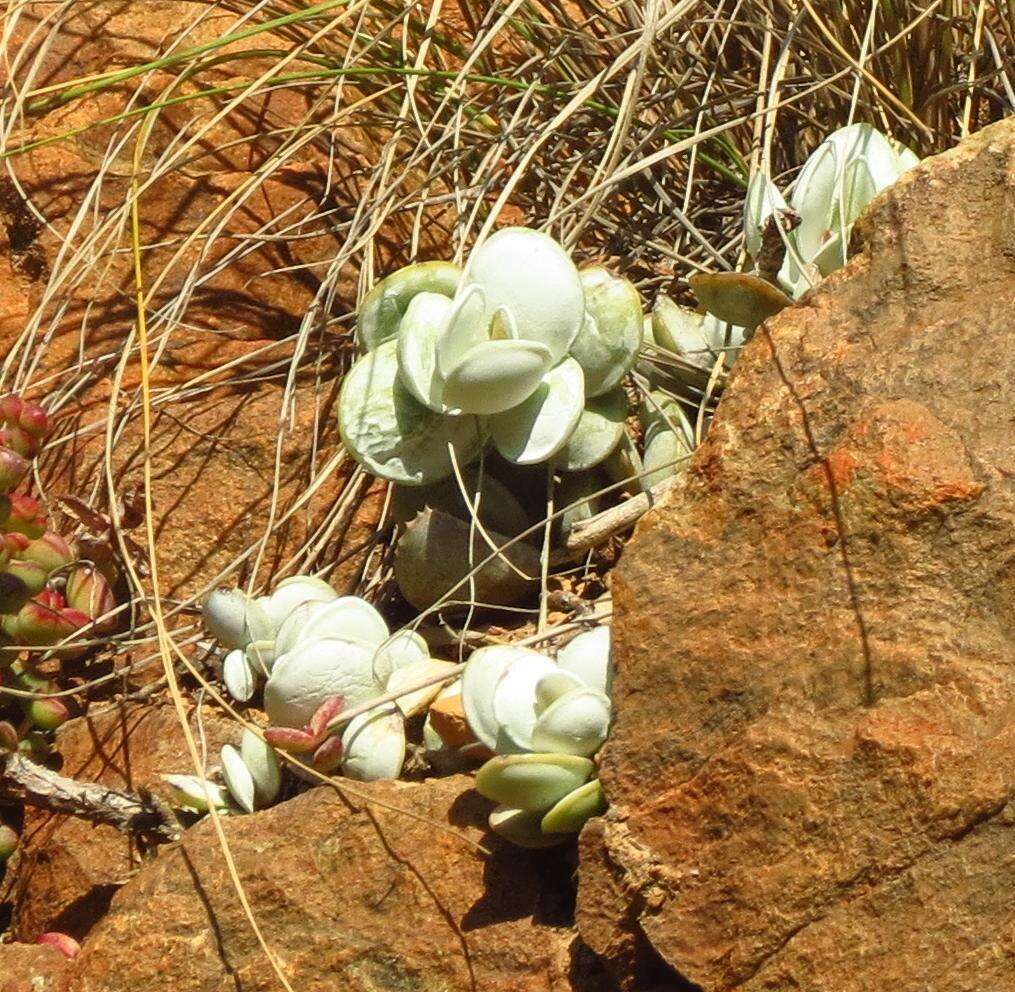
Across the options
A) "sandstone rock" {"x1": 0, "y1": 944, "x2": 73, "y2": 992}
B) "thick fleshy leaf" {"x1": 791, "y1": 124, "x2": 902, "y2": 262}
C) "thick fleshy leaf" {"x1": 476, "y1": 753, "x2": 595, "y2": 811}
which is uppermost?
"thick fleshy leaf" {"x1": 791, "y1": 124, "x2": 902, "y2": 262}

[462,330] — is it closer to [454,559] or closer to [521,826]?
[454,559]

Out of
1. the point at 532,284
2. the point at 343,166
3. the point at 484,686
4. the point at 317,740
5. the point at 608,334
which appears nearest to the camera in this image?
the point at 484,686

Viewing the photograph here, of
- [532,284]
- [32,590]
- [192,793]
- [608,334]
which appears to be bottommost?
[192,793]

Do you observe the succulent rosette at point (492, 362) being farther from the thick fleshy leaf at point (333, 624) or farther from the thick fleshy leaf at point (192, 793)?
the thick fleshy leaf at point (192, 793)

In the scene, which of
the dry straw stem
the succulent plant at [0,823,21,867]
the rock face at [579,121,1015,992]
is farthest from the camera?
the dry straw stem

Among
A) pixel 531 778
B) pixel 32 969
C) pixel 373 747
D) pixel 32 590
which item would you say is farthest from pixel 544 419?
pixel 32 969

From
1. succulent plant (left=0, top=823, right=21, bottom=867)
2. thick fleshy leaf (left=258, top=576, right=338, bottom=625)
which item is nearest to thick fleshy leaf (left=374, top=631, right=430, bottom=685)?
thick fleshy leaf (left=258, top=576, right=338, bottom=625)

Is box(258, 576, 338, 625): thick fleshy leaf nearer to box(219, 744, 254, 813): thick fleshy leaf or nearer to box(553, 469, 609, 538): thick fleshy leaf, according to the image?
box(219, 744, 254, 813): thick fleshy leaf

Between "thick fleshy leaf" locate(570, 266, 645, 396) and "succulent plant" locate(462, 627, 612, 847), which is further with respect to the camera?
"thick fleshy leaf" locate(570, 266, 645, 396)
